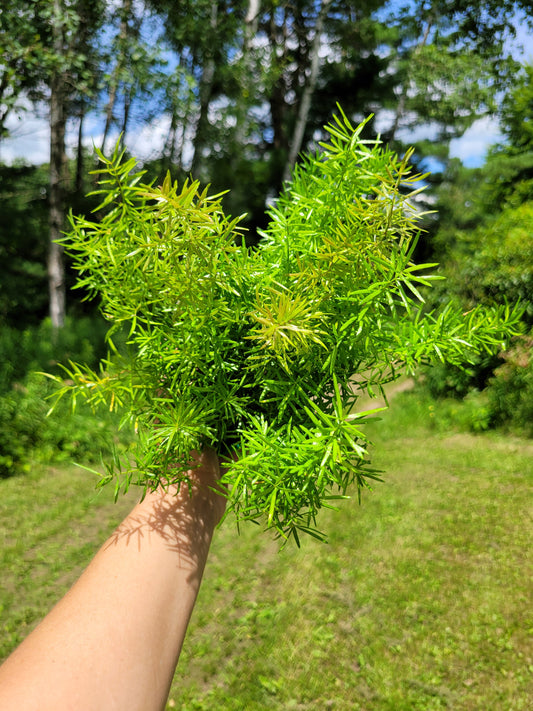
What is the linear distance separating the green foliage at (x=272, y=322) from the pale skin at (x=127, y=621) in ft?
0.43

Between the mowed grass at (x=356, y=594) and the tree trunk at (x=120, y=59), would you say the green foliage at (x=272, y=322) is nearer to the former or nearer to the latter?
the mowed grass at (x=356, y=594)

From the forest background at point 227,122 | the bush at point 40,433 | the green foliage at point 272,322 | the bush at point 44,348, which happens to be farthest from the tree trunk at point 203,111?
the green foliage at point 272,322

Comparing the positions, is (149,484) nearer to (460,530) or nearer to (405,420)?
(460,530)

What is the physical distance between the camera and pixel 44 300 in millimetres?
13281

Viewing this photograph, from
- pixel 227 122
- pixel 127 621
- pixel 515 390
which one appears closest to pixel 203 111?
pixel 227 122

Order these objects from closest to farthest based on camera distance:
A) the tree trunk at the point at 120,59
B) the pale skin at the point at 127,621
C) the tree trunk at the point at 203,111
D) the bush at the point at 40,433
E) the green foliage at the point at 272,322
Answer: the pale skin at the point at 127,621 → the green foliage at the point at 272,322 → the bush at the point at 40,433 → the tree trunk at the point at 120,59 → the tree trunk at the point at 203,111

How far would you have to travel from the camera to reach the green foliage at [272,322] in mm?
1006

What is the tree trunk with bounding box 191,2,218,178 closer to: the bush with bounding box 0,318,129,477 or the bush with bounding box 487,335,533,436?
the bush with bounding box 0,318,129,477

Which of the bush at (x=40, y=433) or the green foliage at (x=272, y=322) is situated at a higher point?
the green foliage at (x=272, y=322)

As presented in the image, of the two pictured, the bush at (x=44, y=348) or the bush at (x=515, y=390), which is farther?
the bush at (x=515, y=390)

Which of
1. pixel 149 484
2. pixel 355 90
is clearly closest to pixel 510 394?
pixel 149 484

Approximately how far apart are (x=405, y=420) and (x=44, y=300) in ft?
34.2

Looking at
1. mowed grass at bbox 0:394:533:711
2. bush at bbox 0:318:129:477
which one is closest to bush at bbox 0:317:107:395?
bush at bbox 0:318:129:477

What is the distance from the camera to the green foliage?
3.30 ft
